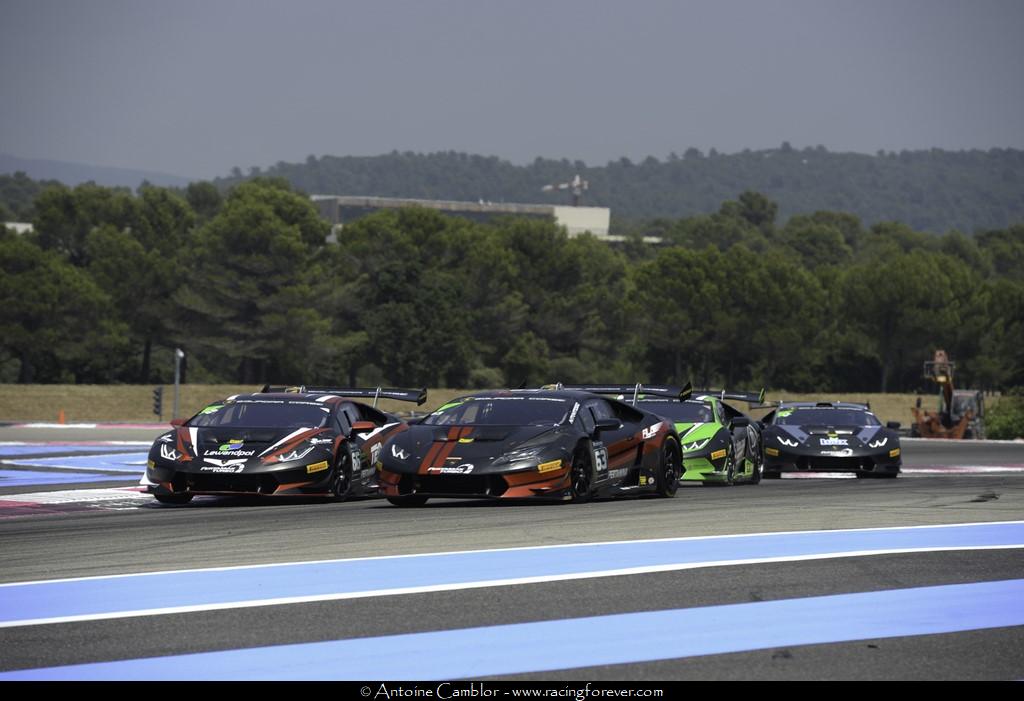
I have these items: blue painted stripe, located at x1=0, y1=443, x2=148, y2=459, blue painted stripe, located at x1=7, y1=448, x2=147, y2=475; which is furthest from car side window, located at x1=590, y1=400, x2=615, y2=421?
blue painted stripe, located at x1=0, y1=443, x2=148, y2=459

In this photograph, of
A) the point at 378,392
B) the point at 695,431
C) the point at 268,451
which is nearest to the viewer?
the point at 268,451

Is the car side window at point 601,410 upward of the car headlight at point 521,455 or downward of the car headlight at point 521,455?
upward

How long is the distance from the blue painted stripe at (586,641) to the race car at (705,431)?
10888 mm

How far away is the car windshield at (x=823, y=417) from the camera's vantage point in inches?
963

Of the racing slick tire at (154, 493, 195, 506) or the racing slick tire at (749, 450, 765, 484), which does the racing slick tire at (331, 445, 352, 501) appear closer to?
the racing slick tire at (154, 493, 195, 506)

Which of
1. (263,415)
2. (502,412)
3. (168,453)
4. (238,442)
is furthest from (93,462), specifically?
(502,412)

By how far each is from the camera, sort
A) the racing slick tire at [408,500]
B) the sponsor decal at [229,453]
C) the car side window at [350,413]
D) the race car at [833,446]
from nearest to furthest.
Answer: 1. the racing slick tire at [408,500]
2. the sponsor decal at [229,453]
3. the car side window at [350,413]
4. the race car at [833,446]

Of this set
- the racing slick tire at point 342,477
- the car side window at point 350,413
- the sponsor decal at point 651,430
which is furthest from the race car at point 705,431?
the racing slick tire at point 342,477

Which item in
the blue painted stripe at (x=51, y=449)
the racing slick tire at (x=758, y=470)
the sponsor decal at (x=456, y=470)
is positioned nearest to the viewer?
the sponsor decal at (x=456, y=470)

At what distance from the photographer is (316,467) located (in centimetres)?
1652

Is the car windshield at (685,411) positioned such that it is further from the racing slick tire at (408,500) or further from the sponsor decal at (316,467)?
the racing slick tire at (408,500)

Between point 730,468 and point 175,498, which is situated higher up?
point 730,468

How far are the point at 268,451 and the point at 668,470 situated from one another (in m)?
4.24

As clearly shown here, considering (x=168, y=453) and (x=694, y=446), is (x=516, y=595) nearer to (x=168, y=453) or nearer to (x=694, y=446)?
(x=168, y=453)
